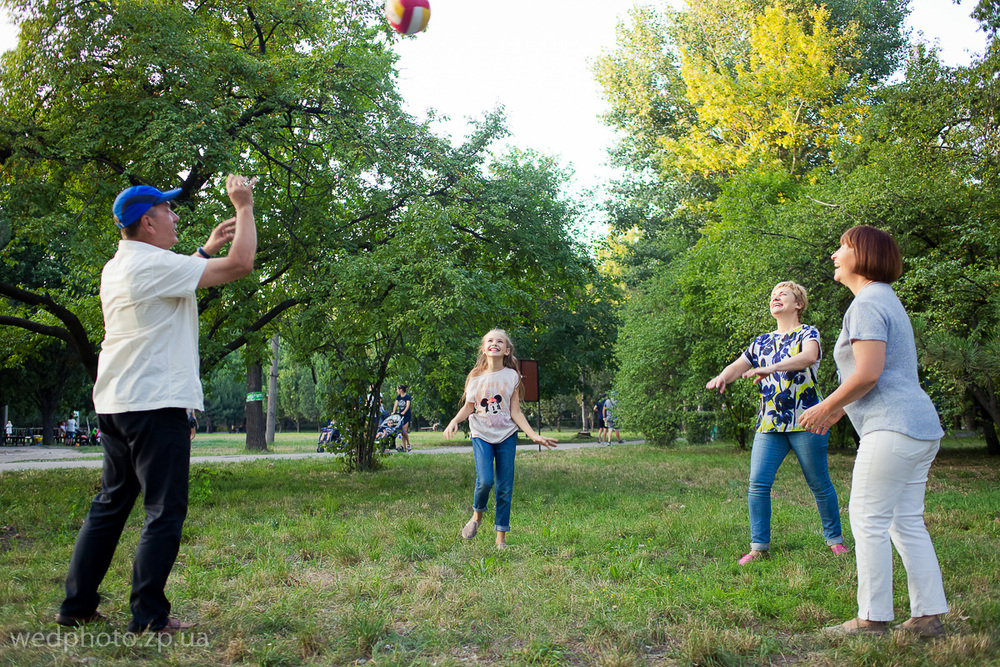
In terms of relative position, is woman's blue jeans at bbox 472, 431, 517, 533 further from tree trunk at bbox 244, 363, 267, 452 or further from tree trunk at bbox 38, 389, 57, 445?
tree trunk at bbox 38, 389, 57, 445

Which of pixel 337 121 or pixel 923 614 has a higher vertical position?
pixel 337 121

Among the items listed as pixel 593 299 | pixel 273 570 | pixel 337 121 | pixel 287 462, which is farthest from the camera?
pixel 287 462

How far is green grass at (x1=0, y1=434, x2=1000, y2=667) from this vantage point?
325 cm

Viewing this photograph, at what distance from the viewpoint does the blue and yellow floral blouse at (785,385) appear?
5.09 meters

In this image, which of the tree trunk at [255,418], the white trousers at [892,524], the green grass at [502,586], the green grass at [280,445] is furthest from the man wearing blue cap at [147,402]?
the tree trunk at [255,418]

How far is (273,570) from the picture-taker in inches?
183

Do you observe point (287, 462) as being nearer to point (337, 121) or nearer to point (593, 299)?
point (593, 299)

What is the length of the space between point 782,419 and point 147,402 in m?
4.08

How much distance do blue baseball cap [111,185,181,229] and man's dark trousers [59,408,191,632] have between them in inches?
37.9

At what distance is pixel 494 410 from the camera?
5.77 m

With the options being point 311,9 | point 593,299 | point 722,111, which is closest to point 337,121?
point 311,9

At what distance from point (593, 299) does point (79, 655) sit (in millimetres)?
11798

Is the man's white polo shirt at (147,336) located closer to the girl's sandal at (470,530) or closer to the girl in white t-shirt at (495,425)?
the girl in white t-shirt at (495,425)

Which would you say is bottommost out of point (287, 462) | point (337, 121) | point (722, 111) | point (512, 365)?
point (287, 462)
